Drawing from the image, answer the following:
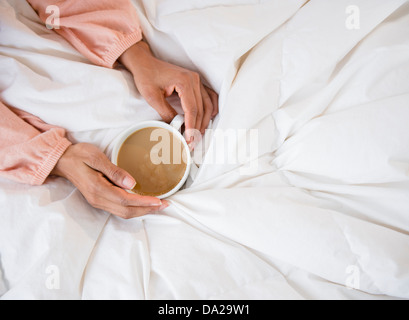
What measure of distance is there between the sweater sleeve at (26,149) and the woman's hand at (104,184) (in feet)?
0.09

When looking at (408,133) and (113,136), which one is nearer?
(408,133)

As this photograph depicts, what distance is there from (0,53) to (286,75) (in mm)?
626

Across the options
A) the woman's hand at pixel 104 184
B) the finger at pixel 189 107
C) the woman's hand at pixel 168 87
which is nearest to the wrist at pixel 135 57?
the woman's hand at pixel 168 87

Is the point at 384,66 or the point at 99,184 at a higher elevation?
the point at 384,66

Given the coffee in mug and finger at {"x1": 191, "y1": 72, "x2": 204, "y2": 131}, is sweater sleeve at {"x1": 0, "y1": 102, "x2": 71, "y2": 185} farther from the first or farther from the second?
finger at {"x1": 191, "y1": 72, "x2": 204, "y2": 131}

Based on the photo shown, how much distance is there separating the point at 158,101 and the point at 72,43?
257 mm

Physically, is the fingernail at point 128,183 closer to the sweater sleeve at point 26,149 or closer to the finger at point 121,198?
the finger at point 121,198

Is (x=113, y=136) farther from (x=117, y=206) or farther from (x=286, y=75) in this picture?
(x=286, y=75)

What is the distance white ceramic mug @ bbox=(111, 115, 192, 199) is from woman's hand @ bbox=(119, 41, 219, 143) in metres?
0.02

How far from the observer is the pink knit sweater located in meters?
0.62

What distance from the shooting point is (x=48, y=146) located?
63 cm

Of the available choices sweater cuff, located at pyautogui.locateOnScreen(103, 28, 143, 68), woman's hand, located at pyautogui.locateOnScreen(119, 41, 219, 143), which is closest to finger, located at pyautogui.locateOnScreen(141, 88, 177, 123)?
woman's hand, located at pyautogui.locateOnScreen(119, 41, 219, 143)

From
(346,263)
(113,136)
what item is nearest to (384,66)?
(346,263)
